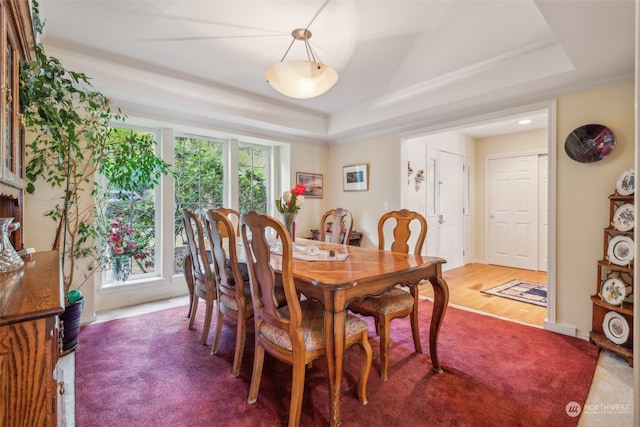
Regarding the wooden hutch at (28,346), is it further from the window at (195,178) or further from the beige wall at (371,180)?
the beige wall at (371,180)

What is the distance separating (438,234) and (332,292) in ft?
13.0

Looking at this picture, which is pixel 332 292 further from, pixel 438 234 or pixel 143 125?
pixel 438 234

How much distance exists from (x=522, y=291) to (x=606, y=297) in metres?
1.73

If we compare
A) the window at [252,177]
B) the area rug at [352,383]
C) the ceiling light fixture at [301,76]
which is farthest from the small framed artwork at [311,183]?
the area rug at [352,383]

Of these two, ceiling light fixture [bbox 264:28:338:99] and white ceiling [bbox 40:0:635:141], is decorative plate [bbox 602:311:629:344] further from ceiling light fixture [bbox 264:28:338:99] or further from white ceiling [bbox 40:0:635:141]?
ceiling light fixture [bbox 264:28:338:99]

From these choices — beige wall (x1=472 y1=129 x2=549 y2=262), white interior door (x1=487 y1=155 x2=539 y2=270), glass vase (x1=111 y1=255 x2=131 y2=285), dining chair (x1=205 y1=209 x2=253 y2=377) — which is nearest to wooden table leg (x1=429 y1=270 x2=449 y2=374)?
dining chair (x1=205 y1=209 x2=253 y2=377)

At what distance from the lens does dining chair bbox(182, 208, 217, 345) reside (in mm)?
2346

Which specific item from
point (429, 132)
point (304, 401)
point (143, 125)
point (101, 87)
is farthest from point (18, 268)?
point (429, 132)

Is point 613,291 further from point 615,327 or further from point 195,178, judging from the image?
point 195,178

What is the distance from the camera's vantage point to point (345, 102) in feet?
12.5

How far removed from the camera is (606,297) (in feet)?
7.75

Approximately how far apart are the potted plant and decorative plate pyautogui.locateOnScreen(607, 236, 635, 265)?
3.74m

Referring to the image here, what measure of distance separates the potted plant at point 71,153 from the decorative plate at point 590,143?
3.73 meters

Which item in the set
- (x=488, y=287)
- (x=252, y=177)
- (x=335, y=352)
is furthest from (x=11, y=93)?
(x=488, y=287)
